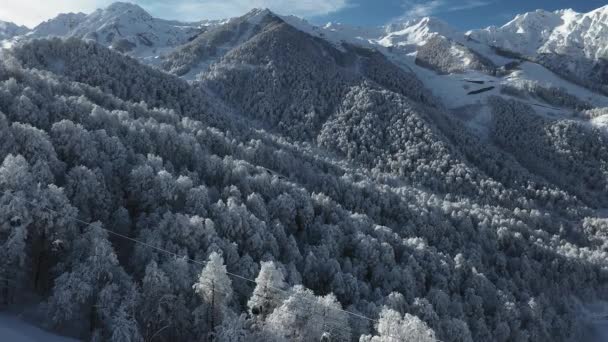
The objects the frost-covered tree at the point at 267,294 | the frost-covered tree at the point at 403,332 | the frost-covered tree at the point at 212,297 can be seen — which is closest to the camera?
the frost-covered tree at the point at 212,297

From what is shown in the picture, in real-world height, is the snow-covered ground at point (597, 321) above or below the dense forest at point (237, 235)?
below

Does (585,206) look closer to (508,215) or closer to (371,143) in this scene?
(508,215)

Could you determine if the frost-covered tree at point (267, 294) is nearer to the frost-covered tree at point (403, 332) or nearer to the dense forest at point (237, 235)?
the dense forest at point (237, 235)

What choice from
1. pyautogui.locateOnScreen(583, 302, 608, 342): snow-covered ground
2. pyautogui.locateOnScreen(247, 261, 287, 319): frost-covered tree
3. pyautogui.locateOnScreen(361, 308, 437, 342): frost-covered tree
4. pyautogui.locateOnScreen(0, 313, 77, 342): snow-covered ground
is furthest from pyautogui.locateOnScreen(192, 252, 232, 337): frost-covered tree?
pyautogui.locateOnScreen(583, 302, 608, 342): snow-covered ground

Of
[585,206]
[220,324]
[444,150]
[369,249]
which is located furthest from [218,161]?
[585,206]

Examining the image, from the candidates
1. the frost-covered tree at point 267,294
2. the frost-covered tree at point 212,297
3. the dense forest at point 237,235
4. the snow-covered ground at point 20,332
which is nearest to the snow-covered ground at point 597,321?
the dense forest at point 237,235

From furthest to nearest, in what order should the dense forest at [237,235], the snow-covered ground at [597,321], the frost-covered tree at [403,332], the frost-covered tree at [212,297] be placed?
the snow-covered ground at [597,321], the frost-covered tree at [403,332], the frost-covered tree at [212,297], the dense forest at [237,235]
